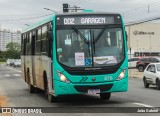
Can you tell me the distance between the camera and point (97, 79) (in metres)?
13.8

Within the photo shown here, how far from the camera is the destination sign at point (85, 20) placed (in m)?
14.1

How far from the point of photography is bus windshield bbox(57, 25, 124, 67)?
45.2 ft

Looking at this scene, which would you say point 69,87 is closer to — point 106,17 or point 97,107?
point 97,107

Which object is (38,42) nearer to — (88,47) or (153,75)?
(88,47)

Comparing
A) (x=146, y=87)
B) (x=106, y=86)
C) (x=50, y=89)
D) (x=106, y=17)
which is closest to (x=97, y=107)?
(x=106, y=86)

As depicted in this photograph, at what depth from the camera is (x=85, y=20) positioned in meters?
14.2

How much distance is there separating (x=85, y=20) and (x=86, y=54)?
44.3 inches

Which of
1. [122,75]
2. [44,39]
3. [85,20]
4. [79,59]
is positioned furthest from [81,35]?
[44,39]

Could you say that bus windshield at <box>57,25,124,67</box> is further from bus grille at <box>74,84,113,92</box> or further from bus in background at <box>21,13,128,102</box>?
bus grille at <box>74,84,113,92</box>

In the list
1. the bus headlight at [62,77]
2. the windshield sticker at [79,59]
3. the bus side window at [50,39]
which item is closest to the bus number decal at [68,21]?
the bus side window at [50,39]

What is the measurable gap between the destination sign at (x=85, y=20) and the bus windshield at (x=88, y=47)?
162 mm

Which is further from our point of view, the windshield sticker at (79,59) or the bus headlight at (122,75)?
the bus headlight at (122,75)

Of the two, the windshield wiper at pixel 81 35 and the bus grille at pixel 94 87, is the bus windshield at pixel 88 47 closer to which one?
the windshield wiper at pixel 81 35

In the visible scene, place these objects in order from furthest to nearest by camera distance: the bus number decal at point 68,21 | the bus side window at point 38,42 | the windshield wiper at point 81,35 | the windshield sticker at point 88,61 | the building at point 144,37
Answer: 1. the building at point 144,37
2. the bus side window at point 38,42
3. the bus number decal at point 68,21
4. the windshield wiper at point 81,35
5. the windshield sticker at point 88,61
